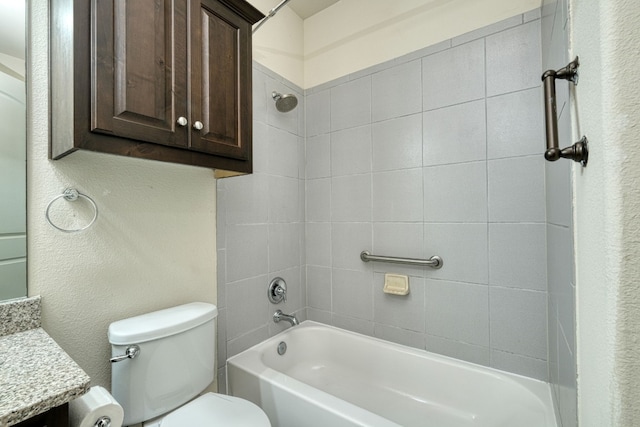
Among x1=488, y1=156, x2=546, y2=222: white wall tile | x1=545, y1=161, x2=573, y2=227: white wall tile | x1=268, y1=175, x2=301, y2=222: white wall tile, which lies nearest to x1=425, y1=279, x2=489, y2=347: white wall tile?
x1=488, y1=156, x2=546, y2=222: white wall tile

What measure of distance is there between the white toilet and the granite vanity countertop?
9.5 inches

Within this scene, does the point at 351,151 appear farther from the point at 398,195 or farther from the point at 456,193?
the point at 456,193

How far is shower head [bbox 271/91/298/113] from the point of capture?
5.42 feet

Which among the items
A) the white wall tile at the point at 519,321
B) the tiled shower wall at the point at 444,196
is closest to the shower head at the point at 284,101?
the tiled shower wall at the point at 444,196

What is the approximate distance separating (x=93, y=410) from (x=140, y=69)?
0.93 meters

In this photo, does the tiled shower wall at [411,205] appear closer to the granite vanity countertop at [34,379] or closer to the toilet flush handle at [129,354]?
the toilet flush handle at [129,354]

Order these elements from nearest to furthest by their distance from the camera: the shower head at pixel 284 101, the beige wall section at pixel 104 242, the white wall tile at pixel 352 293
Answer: the beige wall section at pixel 104 242, the shower head at pixel 284 101, the white wall tile at pixel 352 293

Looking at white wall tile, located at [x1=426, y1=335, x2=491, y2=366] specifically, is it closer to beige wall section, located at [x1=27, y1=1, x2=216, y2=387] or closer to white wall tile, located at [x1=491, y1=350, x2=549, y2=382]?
white wall tile, located at [x1=491, y1=350, x2=549, y2=382]

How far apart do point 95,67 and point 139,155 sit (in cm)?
25

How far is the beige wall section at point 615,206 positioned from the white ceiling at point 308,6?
186 centimetres

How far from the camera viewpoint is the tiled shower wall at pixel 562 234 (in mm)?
750

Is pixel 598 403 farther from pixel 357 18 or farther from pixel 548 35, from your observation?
pixel 357 18

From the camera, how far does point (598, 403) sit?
0.47 metres

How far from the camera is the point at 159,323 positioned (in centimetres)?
101
